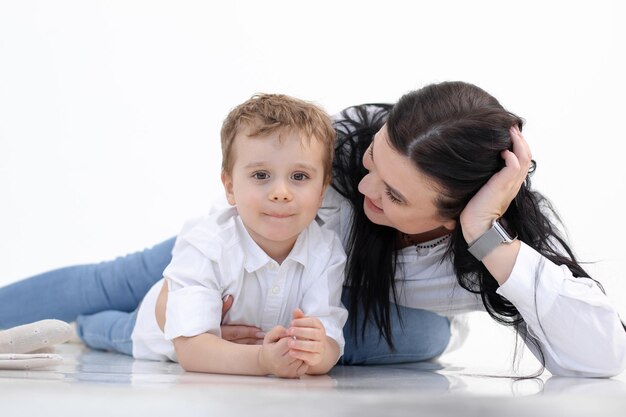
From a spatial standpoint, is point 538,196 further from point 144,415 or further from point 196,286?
point 144,415

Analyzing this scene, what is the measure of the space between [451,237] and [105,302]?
3.23 ft

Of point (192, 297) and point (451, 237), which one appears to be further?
point (451, 237)

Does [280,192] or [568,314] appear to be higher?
[280,192]

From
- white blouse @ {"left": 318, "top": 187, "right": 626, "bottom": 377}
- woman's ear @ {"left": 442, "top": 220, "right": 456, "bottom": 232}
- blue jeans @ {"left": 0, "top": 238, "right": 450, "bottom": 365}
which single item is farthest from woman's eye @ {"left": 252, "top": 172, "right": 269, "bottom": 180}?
blue jeans @ {"left": 0, "top": 238, "right": 450, "bottom": 365}

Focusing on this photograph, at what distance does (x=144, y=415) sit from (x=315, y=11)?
3.00 metres

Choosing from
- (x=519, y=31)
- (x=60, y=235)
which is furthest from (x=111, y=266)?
(x=519, y=31)

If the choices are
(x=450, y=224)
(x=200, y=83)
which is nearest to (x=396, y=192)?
(x=450, y=224)

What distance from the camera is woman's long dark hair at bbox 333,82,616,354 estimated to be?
5.57 feet

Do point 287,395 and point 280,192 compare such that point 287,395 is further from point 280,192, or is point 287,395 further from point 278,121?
point 278,121

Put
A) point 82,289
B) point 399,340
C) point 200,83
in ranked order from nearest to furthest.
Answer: point 399,340, point 82,289, point 200,83

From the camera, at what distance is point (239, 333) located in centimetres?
185

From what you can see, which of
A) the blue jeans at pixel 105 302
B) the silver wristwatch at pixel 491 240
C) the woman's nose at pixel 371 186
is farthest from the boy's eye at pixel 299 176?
the blue jeans at pixel 105 302

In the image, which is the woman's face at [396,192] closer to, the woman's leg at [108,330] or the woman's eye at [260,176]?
the woman's eye at [260,176]

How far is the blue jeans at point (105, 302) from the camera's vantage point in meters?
2.24
